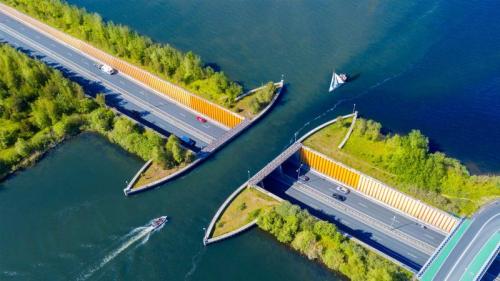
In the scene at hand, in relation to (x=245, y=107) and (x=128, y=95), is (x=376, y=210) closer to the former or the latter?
(x=245, y=107)

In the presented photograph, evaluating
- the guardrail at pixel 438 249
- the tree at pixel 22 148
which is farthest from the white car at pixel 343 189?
the tree at pixel 22 148

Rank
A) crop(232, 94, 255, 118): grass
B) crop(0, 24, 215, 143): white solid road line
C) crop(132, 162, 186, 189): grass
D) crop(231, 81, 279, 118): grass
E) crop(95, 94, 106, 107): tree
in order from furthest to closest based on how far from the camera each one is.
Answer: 1. crop(95, 94, 106, 107): tree
2. crop(231, 81, 279, 118): grass
3. crop(232, 94, 255, 118): grass
4. crop(0, 24, 215, 143): white solid road line
5. crop(132, 162, 186, 189): grass

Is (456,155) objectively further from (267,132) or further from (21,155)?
(21,155)

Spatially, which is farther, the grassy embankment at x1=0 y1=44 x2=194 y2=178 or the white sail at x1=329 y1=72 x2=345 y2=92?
the white sail at x1=329 y1=72 x2=345 y2=92

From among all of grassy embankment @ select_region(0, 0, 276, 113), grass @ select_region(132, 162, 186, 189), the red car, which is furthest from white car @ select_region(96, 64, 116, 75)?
grass @ select_region(132, 162, 186, 189)

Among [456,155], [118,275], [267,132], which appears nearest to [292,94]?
[267,132]

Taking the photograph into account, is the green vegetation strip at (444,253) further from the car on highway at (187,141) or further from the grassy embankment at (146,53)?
the car on highway at (187,141)

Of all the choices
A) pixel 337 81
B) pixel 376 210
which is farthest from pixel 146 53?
pixel 376 210

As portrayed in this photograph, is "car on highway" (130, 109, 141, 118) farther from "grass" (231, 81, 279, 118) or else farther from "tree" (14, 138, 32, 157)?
"tree" (14, 138, 32, 157)
